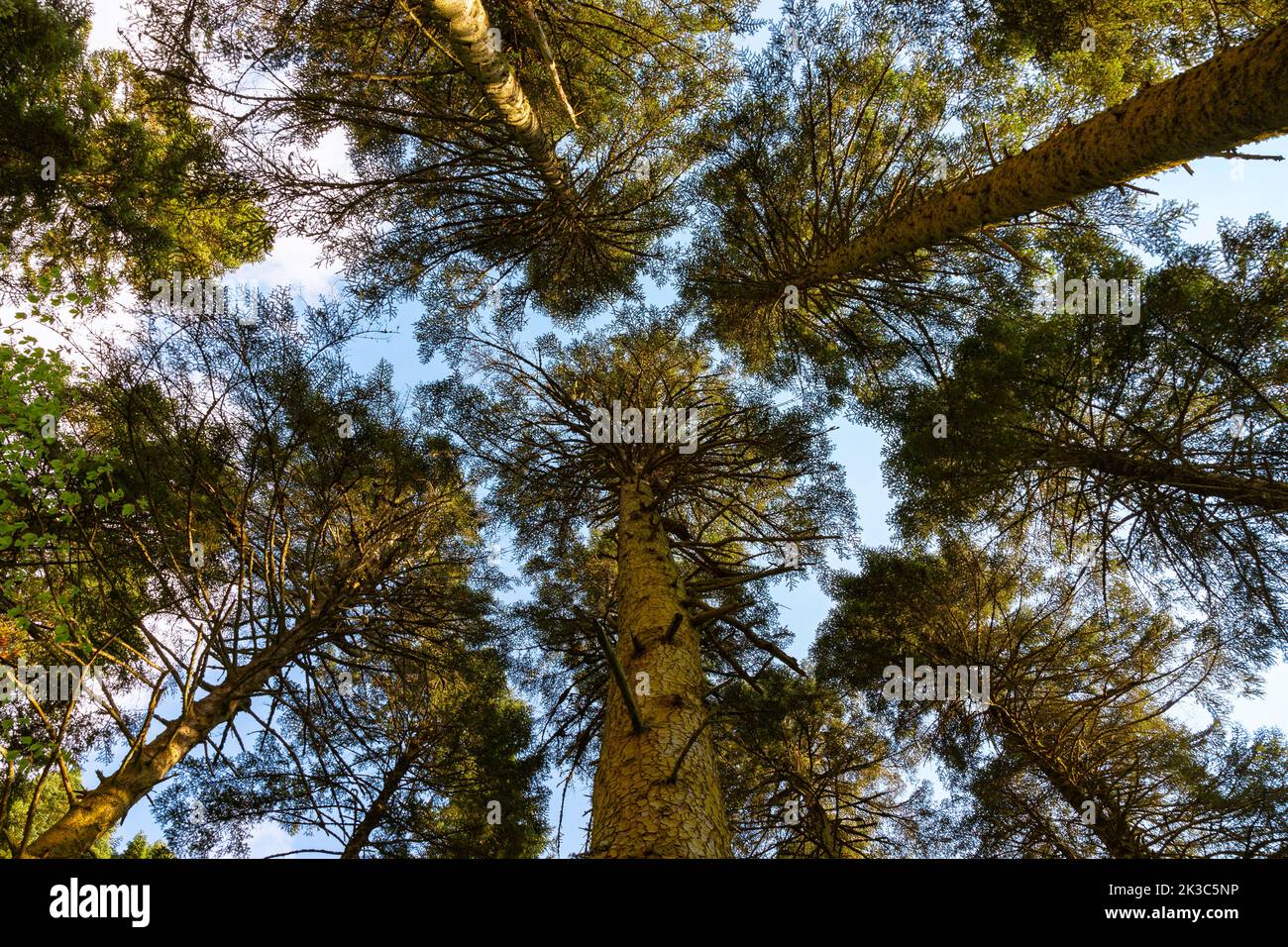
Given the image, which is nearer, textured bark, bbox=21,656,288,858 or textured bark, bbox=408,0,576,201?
textured bark, bbox=21,656,288,858

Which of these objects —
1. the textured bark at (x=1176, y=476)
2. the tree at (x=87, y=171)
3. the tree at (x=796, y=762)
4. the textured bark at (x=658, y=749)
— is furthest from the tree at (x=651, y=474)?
the tree at (x=87, y=171)

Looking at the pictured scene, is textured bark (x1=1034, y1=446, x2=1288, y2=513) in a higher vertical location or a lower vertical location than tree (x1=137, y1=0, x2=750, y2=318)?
lower

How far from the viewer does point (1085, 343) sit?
17.0ft

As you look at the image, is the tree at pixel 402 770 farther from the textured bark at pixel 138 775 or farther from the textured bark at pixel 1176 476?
the textured bark at pixel 1176 476

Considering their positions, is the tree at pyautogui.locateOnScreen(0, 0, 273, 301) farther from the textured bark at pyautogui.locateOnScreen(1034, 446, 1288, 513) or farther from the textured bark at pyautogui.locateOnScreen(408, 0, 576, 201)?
the textured bark at pyautogui.locateOnScreen(1034, 446, 1288, 513)

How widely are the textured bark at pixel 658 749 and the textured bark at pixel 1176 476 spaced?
3.93 m

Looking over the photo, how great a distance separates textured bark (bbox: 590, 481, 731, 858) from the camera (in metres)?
2.60

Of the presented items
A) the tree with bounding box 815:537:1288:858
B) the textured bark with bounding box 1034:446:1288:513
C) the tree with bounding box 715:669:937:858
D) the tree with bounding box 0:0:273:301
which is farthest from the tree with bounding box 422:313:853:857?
the tree with bounding box 0:0:273:301

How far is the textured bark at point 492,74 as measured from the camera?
12.0 feet

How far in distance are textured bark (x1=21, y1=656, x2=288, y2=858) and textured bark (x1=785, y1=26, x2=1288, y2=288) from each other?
6.62m

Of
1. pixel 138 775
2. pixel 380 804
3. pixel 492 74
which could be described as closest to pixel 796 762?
pixel 380 804

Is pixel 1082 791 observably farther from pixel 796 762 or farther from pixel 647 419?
pixel 647 419
